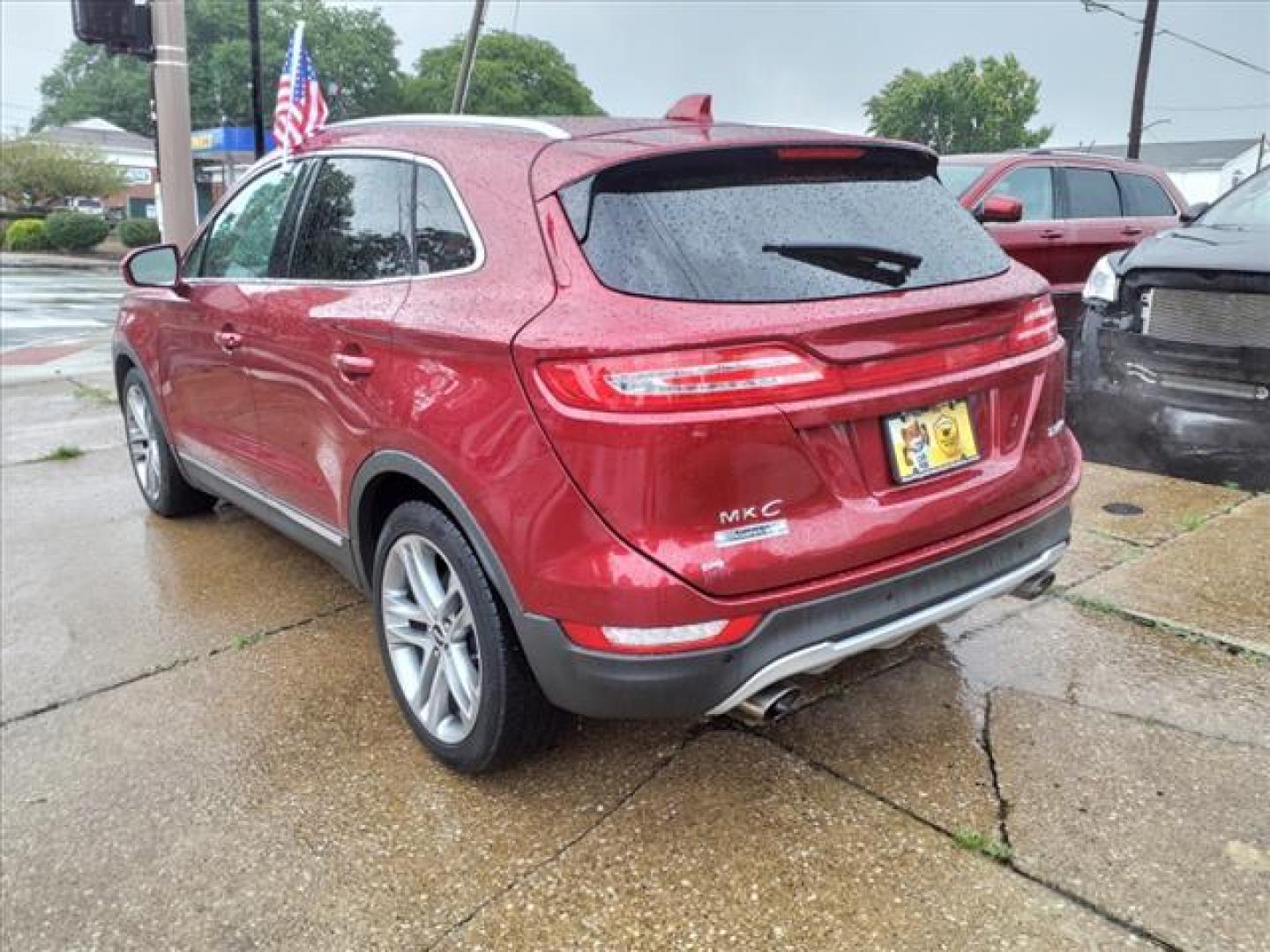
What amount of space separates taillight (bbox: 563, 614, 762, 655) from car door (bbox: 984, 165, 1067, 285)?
639 centimetres

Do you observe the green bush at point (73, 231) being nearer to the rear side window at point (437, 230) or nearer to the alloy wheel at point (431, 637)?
the rear side window at point (437, 230)

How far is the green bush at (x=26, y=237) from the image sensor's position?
34125mm

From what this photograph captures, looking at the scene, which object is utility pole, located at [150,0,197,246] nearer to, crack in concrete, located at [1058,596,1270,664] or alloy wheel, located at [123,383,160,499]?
alloy wheel, located at [123,383,160,499]

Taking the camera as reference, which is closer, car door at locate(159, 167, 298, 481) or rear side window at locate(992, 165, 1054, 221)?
car door at locate(159, 167, 298, 481)

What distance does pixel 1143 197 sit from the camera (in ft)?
28.8

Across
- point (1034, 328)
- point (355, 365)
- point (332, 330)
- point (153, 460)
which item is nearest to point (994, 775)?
point (1034, 328)

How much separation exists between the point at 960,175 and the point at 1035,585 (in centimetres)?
575

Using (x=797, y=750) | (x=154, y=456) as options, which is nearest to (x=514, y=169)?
(x=797, y=750)

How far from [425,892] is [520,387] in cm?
121

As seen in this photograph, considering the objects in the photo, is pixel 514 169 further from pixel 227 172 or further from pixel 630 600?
pixel 227 172

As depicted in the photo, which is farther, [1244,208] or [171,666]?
[1244,208]

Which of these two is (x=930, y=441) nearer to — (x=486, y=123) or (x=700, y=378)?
(x=700, y=378)

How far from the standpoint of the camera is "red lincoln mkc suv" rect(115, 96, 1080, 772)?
213cm

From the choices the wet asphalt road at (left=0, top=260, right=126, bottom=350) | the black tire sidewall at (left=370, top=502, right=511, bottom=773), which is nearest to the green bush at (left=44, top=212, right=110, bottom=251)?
the wet asphalt road at (left=0, top=260, right=126, bottom=350)
